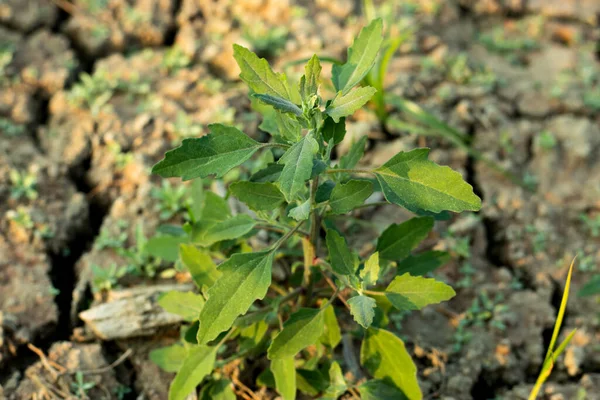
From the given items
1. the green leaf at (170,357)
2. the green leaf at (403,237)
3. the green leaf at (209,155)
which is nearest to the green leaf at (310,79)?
the green leaf at (209,155)

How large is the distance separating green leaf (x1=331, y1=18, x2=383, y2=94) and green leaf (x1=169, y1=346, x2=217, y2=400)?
3.81 ft

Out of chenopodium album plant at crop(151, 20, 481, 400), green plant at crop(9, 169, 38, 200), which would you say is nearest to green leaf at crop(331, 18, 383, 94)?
chenopodium album plant at crop(151, 20, 481, 400)

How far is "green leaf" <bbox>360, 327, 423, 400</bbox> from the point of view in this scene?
7.93ft

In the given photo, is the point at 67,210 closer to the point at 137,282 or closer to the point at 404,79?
the point at 137,282

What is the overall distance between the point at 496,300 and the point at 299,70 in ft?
6.30

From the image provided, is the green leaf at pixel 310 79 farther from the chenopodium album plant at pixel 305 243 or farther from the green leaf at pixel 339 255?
the green leaf at pixel 339 255

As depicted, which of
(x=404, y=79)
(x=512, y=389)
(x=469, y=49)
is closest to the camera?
(x=512, y=389)

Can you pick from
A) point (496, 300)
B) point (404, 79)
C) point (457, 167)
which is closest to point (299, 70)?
point (404, 79)

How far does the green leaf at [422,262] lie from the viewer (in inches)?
105

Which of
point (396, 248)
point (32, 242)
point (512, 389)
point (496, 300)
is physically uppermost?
point (32, 242)

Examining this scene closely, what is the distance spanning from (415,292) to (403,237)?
11.7 inches

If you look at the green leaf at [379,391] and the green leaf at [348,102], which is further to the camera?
the green leaf at [379,391]

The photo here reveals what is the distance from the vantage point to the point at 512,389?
2.97 m

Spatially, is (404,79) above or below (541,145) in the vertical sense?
above
